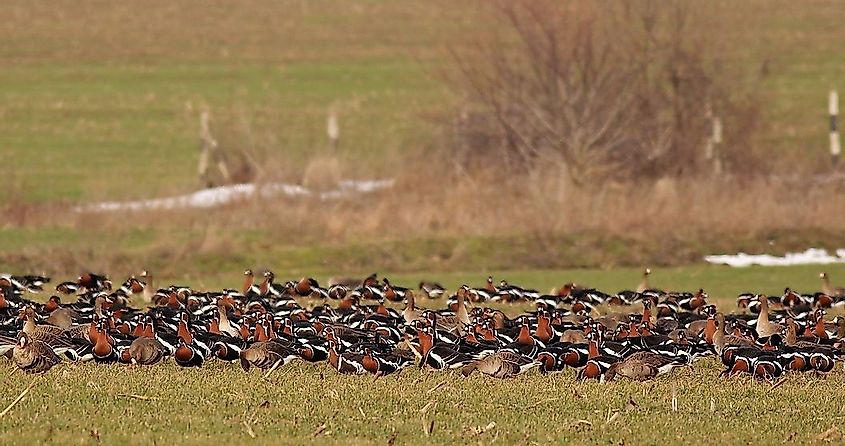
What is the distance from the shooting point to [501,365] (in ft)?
51.7

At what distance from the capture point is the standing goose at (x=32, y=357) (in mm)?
15297

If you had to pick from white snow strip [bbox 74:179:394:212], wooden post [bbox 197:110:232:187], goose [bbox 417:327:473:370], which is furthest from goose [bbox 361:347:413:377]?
wooden post [bbox 197:110:232:187]

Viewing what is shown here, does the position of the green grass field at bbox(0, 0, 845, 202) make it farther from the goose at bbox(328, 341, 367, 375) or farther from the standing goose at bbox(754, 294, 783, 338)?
the goose at bbox(328, 341, 367, 375)

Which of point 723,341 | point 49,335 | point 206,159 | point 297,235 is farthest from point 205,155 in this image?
point 723,341

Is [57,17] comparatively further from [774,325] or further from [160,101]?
[774,325]

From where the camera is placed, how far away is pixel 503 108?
38188mm

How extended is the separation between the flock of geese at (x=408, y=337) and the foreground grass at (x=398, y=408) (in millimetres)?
225

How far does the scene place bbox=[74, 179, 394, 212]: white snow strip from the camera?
1420 inches

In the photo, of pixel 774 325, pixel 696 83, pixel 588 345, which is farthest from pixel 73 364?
pixel 696 83

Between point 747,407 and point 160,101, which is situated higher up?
point 747,407

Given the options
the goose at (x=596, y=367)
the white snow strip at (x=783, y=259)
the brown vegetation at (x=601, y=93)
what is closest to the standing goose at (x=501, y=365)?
the goose at (x=596, y=367)

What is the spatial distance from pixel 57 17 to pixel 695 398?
214 feet

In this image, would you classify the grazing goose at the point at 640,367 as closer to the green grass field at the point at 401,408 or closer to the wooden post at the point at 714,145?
the green grass field at the point at 401,408

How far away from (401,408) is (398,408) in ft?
0.09
